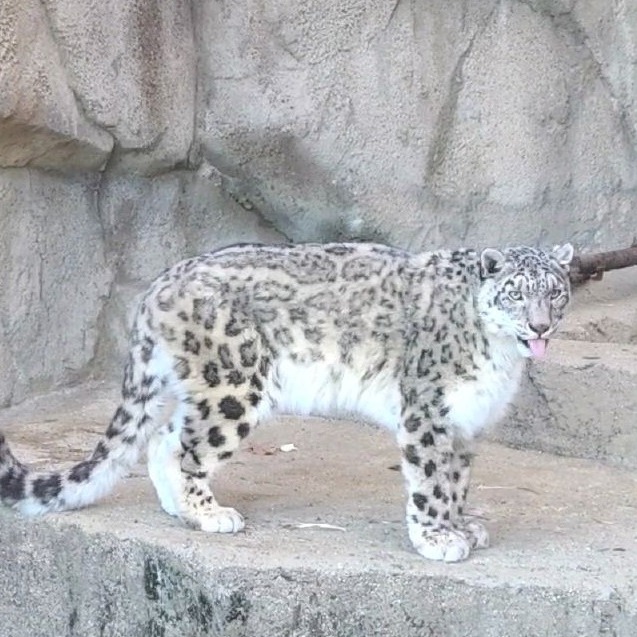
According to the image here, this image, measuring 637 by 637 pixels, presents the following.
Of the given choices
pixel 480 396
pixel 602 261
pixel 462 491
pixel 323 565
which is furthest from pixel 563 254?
pixel 602 261

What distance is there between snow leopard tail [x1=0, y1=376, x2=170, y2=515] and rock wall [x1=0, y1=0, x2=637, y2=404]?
3.73ft

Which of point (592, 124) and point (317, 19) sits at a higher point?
point (317, 19)

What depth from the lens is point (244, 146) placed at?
483cm

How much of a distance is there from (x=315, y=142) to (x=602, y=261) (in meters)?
1.08

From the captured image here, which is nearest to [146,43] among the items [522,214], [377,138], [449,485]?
[377,138]

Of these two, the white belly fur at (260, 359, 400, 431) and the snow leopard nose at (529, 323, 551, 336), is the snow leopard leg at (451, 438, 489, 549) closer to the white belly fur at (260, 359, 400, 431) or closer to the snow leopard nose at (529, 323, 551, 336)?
the white belly fur at (260, 359, 400, 431)

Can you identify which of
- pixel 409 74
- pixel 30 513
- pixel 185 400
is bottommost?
pixel 30 513

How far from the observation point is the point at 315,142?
15.8ft

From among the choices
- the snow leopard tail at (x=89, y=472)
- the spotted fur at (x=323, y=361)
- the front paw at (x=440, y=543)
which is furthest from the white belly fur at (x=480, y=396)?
the snow leopard tail at (x=89, y=472)

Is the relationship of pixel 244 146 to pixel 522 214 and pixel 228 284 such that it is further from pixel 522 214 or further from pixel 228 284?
pixel 228 284

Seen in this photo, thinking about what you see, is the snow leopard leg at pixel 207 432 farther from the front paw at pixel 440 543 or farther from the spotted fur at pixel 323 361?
the front paw at pixel 440 543

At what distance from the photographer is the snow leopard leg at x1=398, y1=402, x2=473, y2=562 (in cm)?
316

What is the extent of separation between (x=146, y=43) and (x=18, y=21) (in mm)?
618

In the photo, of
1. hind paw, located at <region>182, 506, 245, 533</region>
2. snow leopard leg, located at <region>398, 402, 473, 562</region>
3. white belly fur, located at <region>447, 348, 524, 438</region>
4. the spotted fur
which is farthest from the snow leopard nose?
hind paw, located at <region>182, 506, 245, 533</region>
